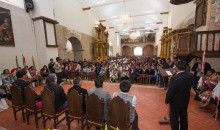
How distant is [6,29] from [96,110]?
20.0 ft

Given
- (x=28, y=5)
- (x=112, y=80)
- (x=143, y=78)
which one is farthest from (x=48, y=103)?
(x=28, y=5)

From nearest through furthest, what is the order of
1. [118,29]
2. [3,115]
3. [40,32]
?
[3,115] < [40,32] < [118,29]

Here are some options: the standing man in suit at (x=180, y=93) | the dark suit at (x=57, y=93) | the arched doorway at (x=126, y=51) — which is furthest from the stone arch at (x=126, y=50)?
the dark suit at (x=57, y=93)

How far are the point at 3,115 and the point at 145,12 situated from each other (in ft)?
49.7

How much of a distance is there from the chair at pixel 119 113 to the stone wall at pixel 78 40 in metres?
7.29

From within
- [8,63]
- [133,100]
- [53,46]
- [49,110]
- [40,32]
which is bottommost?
[49,110]

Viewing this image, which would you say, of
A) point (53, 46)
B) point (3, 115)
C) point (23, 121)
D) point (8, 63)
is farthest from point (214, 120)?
point (8, 63)

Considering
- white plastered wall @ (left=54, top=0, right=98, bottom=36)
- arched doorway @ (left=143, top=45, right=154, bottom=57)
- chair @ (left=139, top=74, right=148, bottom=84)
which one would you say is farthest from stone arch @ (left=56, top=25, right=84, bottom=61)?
arched doorway @ (left=143, top=45, right=154, bottom=57)

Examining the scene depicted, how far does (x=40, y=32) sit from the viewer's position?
6.03m

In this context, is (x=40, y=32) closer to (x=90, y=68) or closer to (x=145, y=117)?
(x=90, y=68)

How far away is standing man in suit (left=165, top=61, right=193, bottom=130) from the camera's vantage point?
176 centimetres

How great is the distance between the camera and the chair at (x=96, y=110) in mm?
1850

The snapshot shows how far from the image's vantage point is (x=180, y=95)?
5.90 feet

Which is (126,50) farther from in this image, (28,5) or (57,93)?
(57,93)
